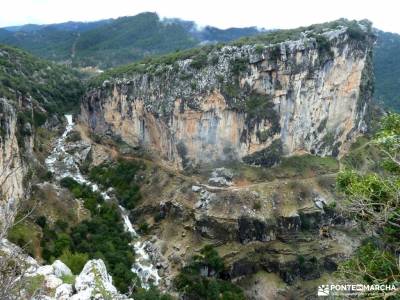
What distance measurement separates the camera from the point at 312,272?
163ft

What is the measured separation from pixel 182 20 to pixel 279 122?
451 ft

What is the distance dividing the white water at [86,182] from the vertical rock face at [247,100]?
9.01 metres

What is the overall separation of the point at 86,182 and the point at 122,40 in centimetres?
11203

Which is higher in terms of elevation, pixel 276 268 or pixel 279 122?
pixel 279 122

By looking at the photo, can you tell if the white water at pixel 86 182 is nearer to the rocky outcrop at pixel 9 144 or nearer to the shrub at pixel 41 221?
the shrub at pixel 41 221

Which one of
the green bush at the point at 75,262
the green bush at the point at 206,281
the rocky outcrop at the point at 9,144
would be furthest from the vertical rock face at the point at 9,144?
the green bush at the point at 206,281

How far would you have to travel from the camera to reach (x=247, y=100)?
2309 inches

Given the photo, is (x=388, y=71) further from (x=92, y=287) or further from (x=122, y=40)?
(x=92, y=287)

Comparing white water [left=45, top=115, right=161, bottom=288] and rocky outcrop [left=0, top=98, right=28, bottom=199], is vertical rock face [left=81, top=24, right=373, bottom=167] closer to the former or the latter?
white water [left=45, top=115, right=161, bottom=288]

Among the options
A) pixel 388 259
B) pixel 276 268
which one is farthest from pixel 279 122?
pixel 388 259

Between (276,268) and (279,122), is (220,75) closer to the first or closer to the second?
(279,122)

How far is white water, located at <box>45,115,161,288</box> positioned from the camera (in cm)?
4728

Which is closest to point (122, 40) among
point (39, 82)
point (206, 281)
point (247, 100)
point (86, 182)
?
point (39, 82)

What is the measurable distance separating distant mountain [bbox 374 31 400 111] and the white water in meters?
69.6
